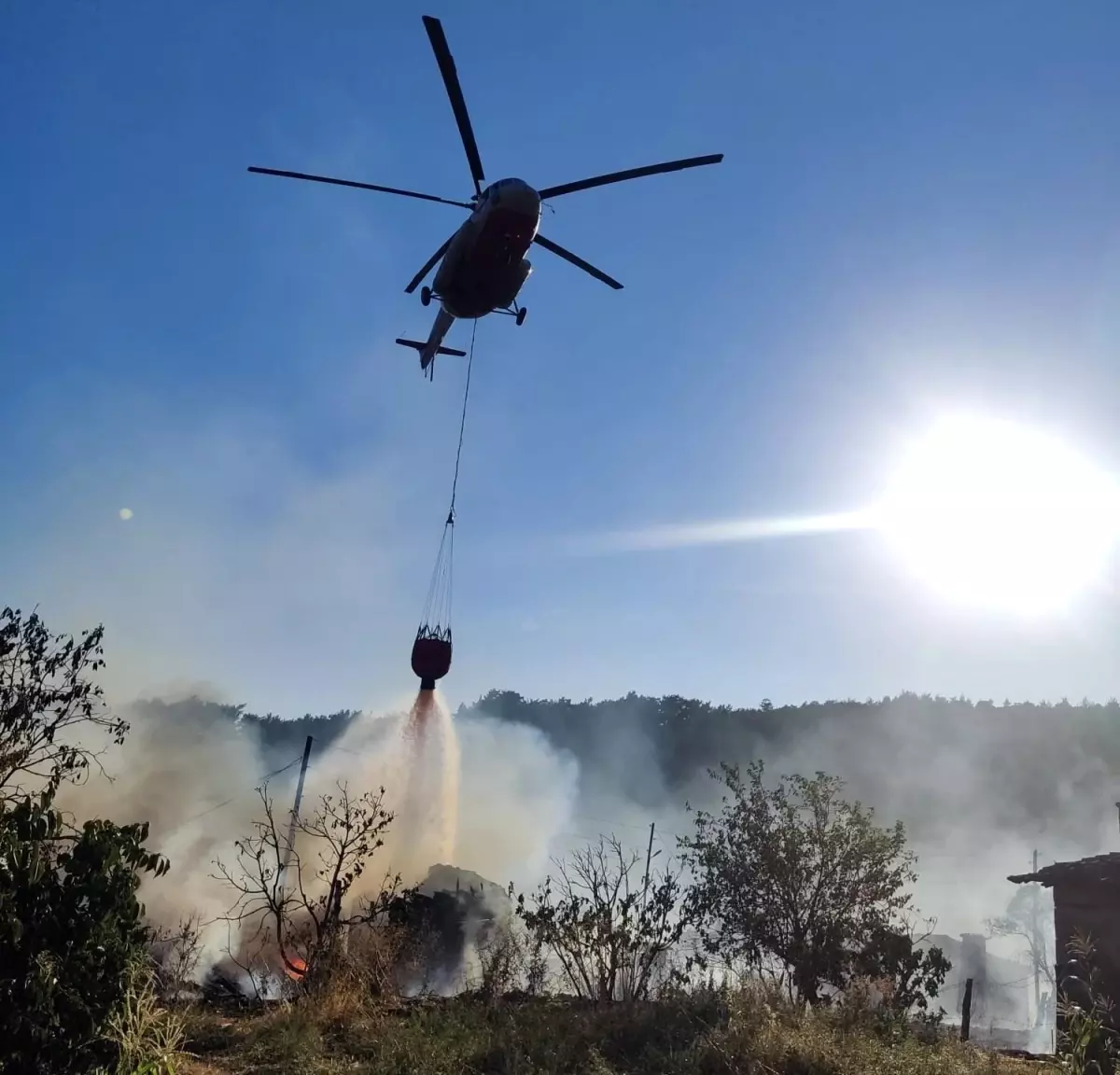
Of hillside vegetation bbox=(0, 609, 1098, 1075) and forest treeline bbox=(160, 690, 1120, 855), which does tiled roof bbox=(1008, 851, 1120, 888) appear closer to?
hillside vegetation bbox=(0, 609, 1098, 1075)

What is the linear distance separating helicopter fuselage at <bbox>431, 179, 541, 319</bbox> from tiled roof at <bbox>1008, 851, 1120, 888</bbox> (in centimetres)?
1612

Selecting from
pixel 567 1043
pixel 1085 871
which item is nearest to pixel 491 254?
pixel 567 1043

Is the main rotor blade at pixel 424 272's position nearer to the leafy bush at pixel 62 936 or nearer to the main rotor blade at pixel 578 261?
the main rotor blade at pixel 578 261

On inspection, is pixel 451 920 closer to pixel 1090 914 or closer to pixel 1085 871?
pixel 1090 914

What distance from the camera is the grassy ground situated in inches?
322

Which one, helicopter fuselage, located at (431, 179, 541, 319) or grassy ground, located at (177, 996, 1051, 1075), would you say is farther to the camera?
helicopter fuselage, located at (431, 179, 541, 319)

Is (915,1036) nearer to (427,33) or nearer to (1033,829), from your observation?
(427,33)

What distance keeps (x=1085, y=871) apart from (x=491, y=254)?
669 inches

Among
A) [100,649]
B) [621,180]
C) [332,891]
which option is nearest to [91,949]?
[332,891]

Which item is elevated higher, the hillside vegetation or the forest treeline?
the forest treeline

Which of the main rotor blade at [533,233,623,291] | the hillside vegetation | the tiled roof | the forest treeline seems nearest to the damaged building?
the tiled roof

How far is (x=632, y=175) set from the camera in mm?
11680

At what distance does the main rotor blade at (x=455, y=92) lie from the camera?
36.4 feet

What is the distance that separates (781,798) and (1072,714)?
184ft
